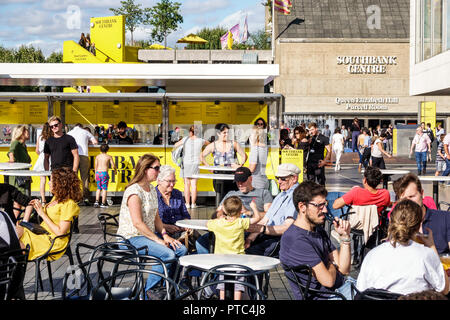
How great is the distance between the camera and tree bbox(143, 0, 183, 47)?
53.2 meters

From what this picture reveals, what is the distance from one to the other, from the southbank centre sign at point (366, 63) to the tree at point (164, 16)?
15029 mm

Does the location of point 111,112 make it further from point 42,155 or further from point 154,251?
point 154,251

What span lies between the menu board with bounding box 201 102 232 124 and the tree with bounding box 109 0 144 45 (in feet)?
104

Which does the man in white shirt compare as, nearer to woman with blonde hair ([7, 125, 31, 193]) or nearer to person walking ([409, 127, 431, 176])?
woman with blonde hair ([7, 125, 31, 193])

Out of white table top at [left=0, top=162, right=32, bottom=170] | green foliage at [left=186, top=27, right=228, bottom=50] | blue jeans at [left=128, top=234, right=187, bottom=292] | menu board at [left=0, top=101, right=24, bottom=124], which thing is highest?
green foliage at [left=186, top=27, right=228, bottom=50]

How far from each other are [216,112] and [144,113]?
1.73 meters

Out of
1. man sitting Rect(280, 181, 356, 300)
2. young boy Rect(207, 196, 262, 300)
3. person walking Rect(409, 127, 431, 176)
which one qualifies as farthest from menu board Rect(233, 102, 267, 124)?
man sitting Rect(280, 181, 356, 300)

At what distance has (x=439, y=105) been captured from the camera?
48.3 metres

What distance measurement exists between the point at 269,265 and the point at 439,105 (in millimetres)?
47136

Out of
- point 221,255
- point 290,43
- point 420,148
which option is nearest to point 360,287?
point 221,255

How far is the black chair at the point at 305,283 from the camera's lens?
4.09m

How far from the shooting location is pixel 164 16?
5419cm

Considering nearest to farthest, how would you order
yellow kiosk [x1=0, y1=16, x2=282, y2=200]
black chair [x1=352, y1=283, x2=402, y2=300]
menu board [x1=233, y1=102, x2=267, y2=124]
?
black chair [x1=352, y1=283, x2=402, y2=300], yellow kiosk [x1=0, y1=16, x2=282, y2=200], menu board [x1=233, y1=102, x2=267, y2=124]

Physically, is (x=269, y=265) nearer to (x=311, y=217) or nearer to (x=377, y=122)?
(x=311, y=217)
